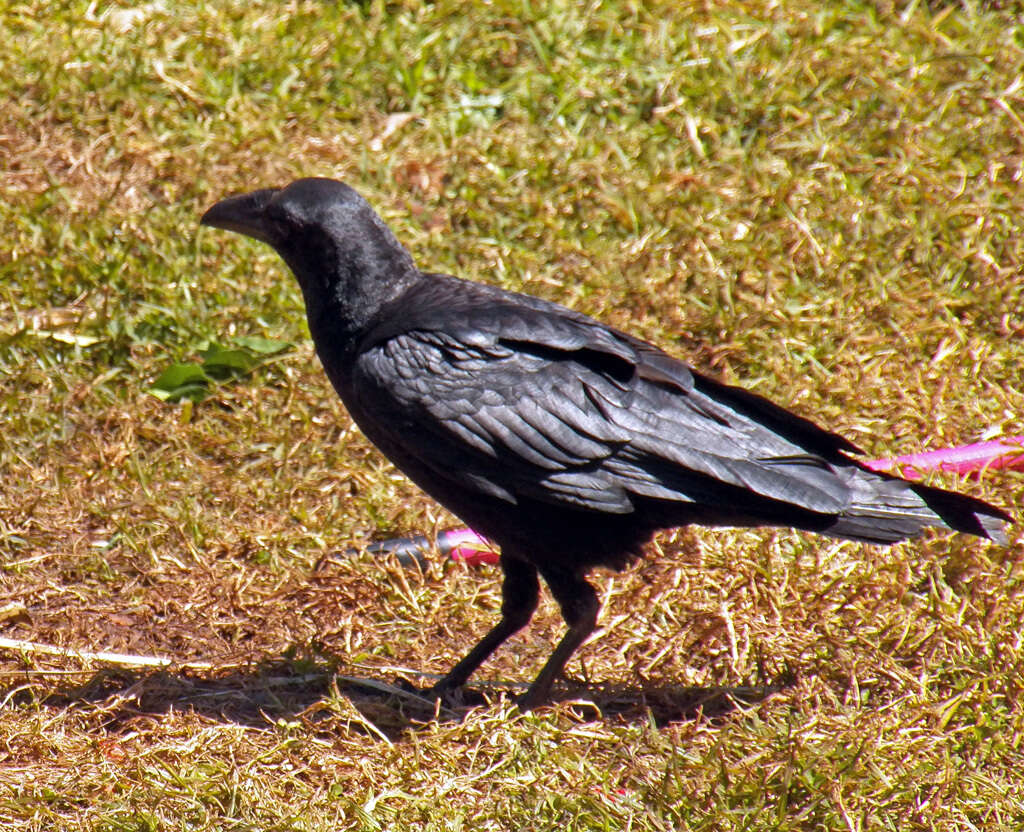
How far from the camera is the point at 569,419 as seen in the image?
3.79 m

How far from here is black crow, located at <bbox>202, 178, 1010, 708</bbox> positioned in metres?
3.72

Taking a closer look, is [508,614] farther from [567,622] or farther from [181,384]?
[181,384]

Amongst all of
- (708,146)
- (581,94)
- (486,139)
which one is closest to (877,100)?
(708,146)

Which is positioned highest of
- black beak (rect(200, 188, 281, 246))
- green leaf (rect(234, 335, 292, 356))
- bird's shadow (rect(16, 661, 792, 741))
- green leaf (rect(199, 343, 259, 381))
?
black beak (rect(200, 188, 281, 246))

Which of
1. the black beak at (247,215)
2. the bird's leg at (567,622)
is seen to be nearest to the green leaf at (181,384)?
the black beak at (247,215)

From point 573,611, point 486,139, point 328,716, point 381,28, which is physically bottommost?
point 328,716

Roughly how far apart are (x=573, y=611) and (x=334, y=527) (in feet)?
3.75

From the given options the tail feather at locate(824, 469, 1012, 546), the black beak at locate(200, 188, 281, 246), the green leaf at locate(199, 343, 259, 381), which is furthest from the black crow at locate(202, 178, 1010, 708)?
the green leaf at locate(199, 343, 259, 381)

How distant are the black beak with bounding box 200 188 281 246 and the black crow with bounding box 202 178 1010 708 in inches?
17.9

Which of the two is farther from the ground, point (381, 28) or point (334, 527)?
point (381, 28)

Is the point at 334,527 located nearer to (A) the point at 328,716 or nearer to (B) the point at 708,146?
(A) the point at 328,716

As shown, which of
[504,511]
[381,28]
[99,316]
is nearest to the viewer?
[504,511]

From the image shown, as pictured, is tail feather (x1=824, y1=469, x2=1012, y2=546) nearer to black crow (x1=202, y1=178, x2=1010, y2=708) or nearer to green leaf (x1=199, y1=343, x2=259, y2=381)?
black crow (x1=202, y1=178, x2=1010, y2=708)

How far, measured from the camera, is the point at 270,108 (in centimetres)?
654
